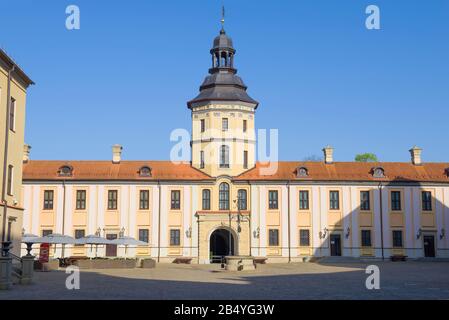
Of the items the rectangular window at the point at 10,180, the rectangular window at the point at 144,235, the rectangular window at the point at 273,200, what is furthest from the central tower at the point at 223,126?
the rectangular window at the point at 10,180

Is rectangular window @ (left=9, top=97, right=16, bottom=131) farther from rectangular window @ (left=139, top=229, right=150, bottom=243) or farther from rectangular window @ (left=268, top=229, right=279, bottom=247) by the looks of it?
rectangular window @ (left=268, top=229, right=279, bottom=247)

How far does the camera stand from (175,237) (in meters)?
45.0

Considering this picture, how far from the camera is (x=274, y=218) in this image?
4556cm

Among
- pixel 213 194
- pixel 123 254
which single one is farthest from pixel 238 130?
pixel 123 254

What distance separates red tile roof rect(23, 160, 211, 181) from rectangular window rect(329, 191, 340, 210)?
977cm

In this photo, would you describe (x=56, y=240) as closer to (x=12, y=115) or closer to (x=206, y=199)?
(x=12, y=115)

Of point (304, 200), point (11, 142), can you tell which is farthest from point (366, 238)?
point (11, 142)

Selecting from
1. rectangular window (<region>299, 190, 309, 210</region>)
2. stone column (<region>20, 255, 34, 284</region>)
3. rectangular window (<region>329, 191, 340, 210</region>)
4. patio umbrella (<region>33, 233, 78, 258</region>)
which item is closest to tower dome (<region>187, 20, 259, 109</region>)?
rectangular window (<region>299, 190, 309, 210</region>)

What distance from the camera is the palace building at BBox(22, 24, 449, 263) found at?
44.8m

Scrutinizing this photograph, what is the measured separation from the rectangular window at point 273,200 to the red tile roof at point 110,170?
16.5 ft

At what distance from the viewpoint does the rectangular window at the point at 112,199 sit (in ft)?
148

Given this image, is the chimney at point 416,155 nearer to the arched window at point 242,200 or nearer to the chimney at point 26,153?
the arched window at point 242,200

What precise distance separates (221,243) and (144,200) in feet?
26.3

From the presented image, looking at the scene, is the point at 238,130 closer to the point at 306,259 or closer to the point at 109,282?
the point at 306,259
